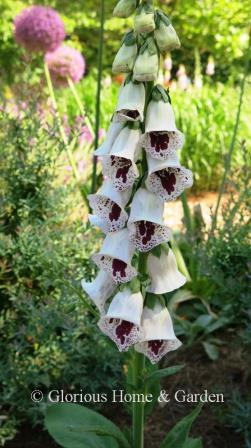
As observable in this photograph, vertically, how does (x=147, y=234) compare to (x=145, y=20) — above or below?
below

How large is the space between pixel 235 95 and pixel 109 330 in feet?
18.1

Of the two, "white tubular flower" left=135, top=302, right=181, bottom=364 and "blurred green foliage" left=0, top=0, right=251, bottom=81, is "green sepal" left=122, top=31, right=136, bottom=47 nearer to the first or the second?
"white tubular flower" left=135, top=302, right=181, bottom=364

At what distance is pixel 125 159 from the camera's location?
1458mm

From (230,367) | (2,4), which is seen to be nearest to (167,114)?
(230,367)

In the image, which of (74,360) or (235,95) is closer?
(74,360)

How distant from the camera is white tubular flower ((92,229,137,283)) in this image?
1481 millimetres

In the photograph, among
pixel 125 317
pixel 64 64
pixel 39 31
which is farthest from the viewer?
pixel 64 64

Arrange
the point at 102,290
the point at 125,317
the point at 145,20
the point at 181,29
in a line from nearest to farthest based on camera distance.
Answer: the point at 145,20 → the point at 125,317 → the point at 102,290 → the point at 181,29

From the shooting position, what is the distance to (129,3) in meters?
1.45

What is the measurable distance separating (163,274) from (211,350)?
53.5 inches

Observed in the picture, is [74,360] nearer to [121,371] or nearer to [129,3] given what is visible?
[121,371]

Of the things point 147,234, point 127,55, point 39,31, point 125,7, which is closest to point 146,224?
point 147,234

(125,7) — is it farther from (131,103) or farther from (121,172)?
(121,172)

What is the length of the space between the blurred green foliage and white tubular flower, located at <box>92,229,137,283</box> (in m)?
6.59
